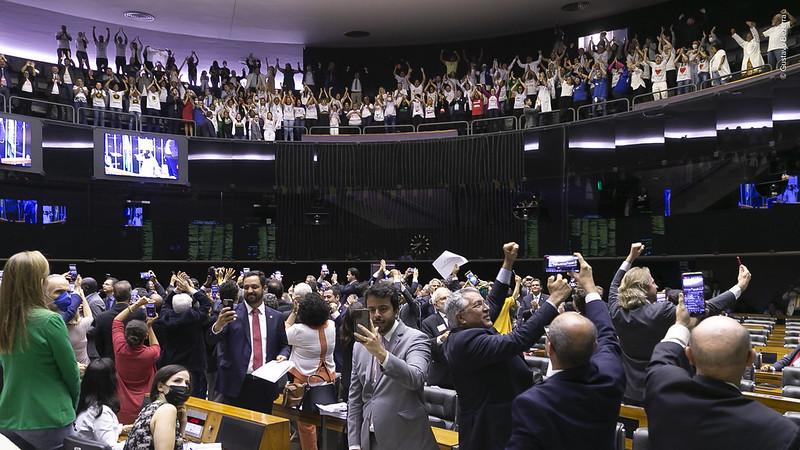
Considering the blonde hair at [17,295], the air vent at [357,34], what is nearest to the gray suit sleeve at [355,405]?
the blonde hair at [17,295]

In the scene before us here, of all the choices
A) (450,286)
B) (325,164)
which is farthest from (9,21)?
(450,286)

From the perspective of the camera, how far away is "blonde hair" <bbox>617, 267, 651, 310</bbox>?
15.8 feet

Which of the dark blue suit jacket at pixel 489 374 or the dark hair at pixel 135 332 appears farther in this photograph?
the dark hair at pixel 135 332

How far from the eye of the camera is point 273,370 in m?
5.24

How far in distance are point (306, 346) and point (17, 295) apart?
2412 mm

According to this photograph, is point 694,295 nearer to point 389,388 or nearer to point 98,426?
point 389,388

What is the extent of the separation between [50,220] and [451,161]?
9.79m

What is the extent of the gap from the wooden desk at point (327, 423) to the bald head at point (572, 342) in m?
1.38

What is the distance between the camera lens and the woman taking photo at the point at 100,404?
3.99 m

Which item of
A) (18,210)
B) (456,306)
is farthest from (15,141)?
(456,306)

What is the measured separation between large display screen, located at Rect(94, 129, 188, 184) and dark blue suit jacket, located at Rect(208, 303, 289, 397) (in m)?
12.8

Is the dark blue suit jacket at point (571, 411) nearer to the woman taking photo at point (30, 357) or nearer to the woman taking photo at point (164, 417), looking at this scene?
the woman taking photo at point (164, 417)

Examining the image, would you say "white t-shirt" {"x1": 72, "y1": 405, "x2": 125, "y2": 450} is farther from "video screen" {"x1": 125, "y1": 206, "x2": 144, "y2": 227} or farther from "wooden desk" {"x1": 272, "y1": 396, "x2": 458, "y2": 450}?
"video screen" {"x1": 125, "y1": 206, "x2": 144, "y2": 227}

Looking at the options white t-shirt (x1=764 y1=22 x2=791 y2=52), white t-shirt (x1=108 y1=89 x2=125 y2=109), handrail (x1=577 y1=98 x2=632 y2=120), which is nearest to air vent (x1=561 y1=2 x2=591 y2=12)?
handrail (x1=577 y1=98 x2=632 y2=120)
